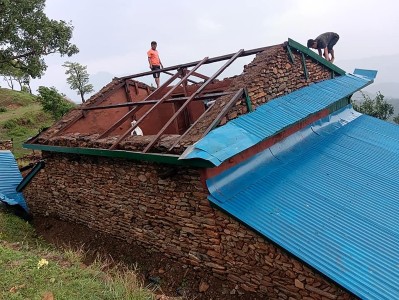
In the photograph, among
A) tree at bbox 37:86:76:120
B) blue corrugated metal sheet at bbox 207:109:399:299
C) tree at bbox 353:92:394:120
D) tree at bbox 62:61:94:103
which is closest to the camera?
blue corrugated metal sheet at bbox 207:109:399:299

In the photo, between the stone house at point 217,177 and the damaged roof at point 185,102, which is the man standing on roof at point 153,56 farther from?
the stone house at point 217,177

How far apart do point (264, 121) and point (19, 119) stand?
22.0 metres

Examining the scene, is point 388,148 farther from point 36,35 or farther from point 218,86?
point 36,35

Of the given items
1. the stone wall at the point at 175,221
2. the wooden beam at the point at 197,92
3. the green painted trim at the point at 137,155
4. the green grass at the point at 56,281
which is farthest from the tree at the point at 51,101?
the green grass at the point at 56,281

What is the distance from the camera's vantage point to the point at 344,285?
13.1ft

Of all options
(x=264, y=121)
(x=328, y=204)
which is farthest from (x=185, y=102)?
(x=328, y=204)

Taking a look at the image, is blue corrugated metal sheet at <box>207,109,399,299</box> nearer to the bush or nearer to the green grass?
the green grass

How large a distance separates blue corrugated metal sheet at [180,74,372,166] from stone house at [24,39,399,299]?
2 centimetres

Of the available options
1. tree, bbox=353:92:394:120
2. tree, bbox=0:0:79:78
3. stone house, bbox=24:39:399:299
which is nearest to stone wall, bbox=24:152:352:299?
stone house, bbox=24:39:399:299

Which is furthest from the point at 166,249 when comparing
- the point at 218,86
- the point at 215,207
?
the point at 218,86

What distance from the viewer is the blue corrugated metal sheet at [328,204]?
4324 millimetres

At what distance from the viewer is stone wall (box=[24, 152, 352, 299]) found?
4848 mm

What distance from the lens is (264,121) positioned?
6.23m

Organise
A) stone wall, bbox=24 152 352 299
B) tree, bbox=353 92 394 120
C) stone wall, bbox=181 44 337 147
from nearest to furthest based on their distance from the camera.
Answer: stone wall, bbox=24 152 352 299
stone wall, bbox=181 44 337 147
tree, bbox=353 92 394 120
